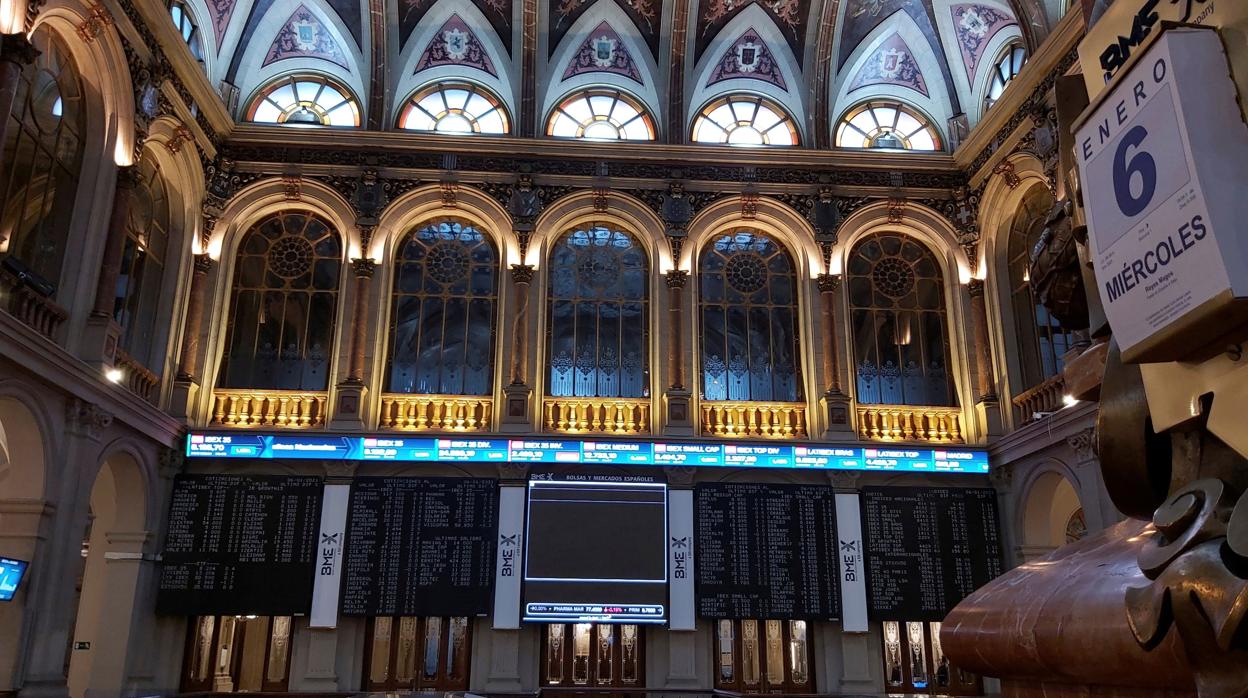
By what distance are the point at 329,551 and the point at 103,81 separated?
745cm

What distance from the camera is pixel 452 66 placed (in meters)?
16.4

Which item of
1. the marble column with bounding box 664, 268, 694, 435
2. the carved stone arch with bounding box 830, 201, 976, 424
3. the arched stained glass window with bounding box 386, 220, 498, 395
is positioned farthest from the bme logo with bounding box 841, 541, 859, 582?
the arched stained glass window with bounding box 386, 220, 498, 395

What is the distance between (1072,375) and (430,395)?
13.4m

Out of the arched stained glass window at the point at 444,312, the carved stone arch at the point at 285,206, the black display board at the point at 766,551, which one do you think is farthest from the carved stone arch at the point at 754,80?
the black display board at the point at 766,551

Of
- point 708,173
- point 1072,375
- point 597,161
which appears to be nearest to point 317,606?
point 597,161

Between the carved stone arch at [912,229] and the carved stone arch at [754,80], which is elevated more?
the carved stone arch at [754,80]

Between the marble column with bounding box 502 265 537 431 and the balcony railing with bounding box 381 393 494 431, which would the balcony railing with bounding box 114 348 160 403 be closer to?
the balcony railing with bounding box 381 393 494 431

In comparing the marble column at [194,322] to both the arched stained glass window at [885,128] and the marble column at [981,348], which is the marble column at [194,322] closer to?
the arched stained glass window at [885,128]

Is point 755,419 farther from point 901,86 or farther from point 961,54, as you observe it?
point 961,54

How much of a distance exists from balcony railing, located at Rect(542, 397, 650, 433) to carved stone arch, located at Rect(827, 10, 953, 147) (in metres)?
6.67

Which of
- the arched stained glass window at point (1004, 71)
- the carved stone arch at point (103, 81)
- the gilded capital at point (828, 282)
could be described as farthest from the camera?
the gilded capital at point (828, 282)

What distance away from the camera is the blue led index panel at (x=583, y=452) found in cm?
1366

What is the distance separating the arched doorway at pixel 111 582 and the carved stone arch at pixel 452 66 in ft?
26.0

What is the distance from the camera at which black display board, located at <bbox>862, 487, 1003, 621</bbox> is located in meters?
13.7
